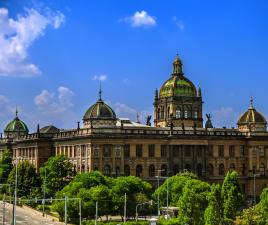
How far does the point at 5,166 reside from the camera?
175375 mm

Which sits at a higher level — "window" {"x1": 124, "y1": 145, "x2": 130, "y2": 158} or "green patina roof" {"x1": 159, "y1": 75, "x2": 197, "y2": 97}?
"green patina roof" {"x1": 159, "y1": 75, "x2": 197, "y2": 97}

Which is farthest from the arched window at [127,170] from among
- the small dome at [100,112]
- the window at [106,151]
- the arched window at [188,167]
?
the arched window at [188,167]

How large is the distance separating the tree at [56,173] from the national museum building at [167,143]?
9.70 feet

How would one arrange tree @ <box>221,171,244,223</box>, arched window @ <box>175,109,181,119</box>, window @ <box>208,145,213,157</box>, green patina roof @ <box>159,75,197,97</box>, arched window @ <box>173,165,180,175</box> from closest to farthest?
tree @ <box>221,171,244,223</box>, arched window @ <box>173,165,180,175</box>, window @ <box>208,145,213,157</box>, arched window @ <box>175,109,181,119</box>, green patina roof @ <box>159,75,197,97</box>

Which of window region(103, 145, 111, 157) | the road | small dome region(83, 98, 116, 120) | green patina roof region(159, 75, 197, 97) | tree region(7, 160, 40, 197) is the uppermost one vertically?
green patina roof region(159, 75, 197, 97)

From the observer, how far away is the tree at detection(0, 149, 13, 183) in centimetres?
17290

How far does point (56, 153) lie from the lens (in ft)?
552

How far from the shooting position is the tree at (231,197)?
101 metres

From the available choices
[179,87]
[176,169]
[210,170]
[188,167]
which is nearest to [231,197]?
[176,169]

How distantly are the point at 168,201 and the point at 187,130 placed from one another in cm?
3599

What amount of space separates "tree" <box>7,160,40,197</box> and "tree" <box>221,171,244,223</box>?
57816 mm

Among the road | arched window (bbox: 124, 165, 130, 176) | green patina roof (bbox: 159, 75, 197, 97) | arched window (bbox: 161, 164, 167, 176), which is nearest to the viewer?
the road

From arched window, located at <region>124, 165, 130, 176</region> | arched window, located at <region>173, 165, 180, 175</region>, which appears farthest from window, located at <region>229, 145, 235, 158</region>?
arched window, located at <region>124, 165, 130, 176</region>

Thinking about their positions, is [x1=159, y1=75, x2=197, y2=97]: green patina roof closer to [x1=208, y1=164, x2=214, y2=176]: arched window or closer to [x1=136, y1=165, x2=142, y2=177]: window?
[x1=208, y1=164, x2=214, y2=176]: arched window
